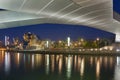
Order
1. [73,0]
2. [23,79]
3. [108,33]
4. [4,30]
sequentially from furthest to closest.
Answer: [4,30], [108,33], [73,0], [23,79]

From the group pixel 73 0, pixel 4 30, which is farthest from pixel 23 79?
pixel 4 30

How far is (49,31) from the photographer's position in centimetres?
5503

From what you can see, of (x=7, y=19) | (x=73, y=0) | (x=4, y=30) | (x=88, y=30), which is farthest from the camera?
(x=4, y=30)

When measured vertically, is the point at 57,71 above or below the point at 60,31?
below

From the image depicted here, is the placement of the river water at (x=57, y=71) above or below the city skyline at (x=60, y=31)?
below

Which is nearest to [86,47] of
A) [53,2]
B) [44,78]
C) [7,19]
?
A: [7,19]

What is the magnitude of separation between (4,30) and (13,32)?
247 cm

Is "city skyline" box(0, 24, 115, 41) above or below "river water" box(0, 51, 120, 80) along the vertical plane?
above

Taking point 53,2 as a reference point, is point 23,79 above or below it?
below

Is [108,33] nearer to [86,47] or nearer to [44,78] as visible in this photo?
[86,47]

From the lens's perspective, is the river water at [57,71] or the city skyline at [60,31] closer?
the river water at [57,71]

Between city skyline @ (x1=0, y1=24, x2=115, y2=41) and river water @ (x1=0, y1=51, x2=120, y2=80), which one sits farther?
city skyline @ (x1=0, y1=24, x2=115, y2=41)

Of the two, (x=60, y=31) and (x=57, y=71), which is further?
(x=60, y=31)

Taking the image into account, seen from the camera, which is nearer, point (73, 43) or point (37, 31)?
point (37, 31)
